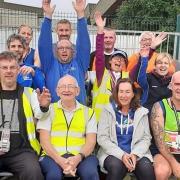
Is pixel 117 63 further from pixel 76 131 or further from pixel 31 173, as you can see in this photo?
pixel 31 173

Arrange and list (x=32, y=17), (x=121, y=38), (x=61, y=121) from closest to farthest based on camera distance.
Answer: (x=61, y=121)
(x=121, y=38)
(x=32, y=17)

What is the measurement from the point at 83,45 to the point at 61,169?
5.56ft

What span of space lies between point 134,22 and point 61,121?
35.4 ft

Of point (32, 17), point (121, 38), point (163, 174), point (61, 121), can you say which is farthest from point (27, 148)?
point (32, 17)

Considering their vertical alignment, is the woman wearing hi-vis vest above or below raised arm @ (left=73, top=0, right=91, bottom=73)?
below

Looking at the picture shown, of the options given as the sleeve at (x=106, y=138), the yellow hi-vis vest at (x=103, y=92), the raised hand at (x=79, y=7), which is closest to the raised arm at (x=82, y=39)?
the raised hand at (x=79, y=7)

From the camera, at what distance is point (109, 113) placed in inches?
177

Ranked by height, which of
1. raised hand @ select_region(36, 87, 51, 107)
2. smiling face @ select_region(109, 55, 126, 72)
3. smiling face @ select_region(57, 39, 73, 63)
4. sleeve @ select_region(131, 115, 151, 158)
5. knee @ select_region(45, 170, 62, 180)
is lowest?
knee @ select_region(45, 170, 62, 180)

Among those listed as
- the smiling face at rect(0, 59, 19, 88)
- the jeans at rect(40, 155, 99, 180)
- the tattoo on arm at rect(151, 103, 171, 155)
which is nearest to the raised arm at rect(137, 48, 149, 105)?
the tattoo on arm at rect(151, 103, 171, 155)

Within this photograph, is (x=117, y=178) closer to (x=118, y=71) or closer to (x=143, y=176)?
(x=143, y=176)

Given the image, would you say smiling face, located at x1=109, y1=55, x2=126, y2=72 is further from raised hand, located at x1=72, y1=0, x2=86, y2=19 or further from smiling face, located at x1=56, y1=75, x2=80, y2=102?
smiling face, located at x1=56, y1=75, x2=80, y2=102

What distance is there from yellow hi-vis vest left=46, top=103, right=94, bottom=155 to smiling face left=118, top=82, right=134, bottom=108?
1.58 ft

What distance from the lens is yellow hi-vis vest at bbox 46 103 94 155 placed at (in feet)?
14.3

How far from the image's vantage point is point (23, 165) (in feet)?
13.3
